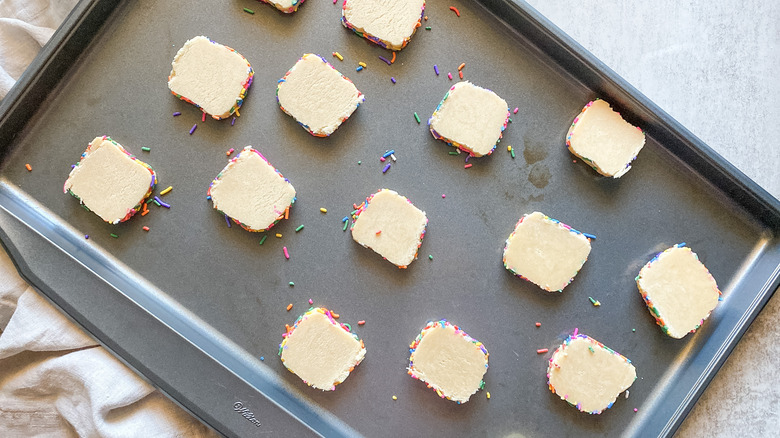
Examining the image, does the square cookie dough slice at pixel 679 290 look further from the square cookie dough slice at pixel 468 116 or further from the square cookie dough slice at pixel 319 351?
the square cookie dough slice at pixel 319 351

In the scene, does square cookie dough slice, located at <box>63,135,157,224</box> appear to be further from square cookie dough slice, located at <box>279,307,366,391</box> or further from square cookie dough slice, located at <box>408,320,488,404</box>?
square cookie dough slice, located at <box>408,320,488,404</box>

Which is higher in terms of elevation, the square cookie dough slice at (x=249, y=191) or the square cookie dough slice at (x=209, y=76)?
the square cookie dough slice at (x=209, y=76)

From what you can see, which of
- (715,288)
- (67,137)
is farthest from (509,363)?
(67,137)

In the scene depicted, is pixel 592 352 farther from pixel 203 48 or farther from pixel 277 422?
pixel 203 48

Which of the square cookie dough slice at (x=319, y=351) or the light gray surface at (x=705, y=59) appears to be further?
the light gray surface at (x=705, y=59)

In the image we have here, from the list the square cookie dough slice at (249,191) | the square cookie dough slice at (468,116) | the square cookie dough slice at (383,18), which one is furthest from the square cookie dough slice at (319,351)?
the square cookie dough slice at (383,18)

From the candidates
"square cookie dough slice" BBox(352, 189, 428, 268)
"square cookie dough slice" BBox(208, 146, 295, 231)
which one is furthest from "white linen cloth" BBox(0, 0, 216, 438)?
"square cookie dough slice" BBox(352, 189, 428, 268)

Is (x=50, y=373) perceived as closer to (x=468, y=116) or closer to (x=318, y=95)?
(x=318, y=95)
